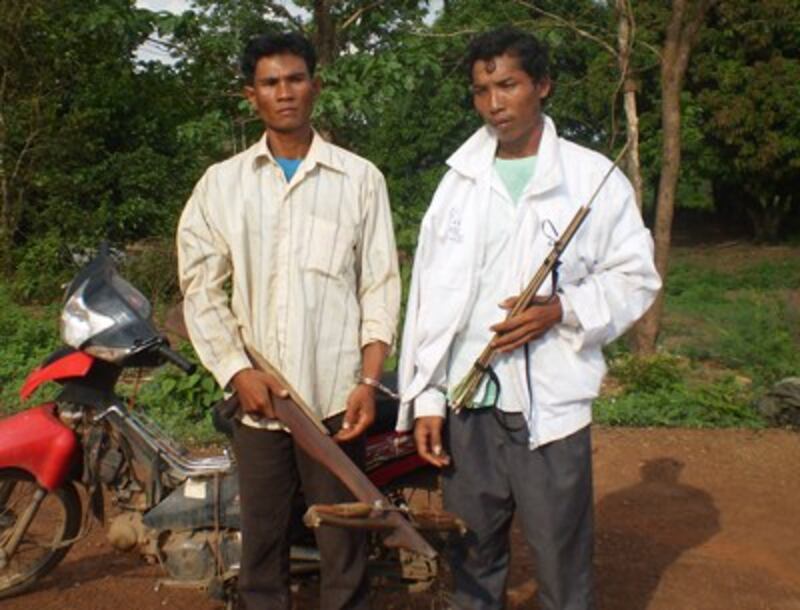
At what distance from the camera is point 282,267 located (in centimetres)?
263

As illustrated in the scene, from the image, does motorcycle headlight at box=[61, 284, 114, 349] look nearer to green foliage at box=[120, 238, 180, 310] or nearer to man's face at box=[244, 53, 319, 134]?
man's face at box=[244, 53, 319, 134]

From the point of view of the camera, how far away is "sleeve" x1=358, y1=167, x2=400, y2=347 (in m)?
2.72

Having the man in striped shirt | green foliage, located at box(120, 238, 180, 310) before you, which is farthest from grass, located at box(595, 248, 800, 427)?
green foliage, located at box(120, 238, 180, 310)

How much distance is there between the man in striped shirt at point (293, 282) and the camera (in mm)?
2631

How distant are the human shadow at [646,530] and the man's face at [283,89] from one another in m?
2.19

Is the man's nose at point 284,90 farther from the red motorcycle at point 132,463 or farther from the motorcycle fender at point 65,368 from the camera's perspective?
the motorcycle fender at point 65,368

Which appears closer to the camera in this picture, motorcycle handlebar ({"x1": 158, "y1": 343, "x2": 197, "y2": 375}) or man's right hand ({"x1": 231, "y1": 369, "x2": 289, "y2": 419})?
man's right hand ({"x1": 231, "y1": 369, "x2": 289, "y2": 419})

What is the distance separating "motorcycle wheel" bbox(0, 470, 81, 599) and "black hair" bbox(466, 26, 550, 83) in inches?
88.0

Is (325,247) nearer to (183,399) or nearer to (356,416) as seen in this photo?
(356,416)

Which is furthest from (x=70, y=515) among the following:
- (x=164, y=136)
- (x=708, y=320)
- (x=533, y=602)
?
(x=164, y=136)

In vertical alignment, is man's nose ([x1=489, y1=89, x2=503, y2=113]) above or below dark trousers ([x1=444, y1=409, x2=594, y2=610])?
above

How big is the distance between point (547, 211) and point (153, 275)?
24.7ft

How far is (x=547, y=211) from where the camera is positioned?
2.52 metres

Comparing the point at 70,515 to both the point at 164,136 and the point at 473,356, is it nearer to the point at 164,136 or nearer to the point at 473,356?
the point at 473,356
